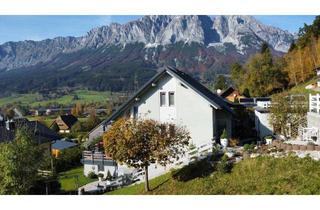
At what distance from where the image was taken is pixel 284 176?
570 inches

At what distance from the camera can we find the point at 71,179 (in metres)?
26.4

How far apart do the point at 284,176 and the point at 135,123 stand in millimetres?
5940

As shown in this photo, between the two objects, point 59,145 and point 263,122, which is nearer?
point 263,122

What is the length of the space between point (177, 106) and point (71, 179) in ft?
27.8

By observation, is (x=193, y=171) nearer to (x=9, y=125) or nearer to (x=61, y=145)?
(x=9, y=125)

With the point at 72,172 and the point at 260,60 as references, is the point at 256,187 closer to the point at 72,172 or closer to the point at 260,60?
the point at 72,172

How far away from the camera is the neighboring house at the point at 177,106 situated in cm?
2216

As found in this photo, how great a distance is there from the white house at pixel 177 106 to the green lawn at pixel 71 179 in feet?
12.6

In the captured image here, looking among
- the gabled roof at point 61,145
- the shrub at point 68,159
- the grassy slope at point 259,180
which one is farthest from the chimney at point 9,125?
the grassy slope at point 259,180

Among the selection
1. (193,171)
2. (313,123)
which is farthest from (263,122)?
(193,171)

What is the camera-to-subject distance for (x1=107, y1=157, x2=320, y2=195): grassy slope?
44.9 ft

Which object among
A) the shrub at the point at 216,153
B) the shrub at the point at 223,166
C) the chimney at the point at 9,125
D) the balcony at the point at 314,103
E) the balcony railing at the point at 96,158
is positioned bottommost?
the balcony railing at the point at 96,158

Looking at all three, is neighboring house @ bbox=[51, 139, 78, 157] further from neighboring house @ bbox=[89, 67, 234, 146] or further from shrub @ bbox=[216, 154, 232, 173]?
shrub @ bbox=[216, 154, 232, 173]

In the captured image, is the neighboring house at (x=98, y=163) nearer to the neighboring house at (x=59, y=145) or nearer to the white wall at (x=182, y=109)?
the white wall at (x=182, y=109)
